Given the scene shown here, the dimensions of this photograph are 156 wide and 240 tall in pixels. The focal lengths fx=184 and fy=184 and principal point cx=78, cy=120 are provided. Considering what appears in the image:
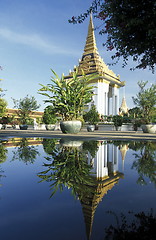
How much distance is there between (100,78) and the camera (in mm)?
36531

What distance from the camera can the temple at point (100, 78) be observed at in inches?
1454

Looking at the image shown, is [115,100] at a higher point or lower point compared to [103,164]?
higher

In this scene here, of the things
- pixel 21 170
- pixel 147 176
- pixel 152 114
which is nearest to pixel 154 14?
pixel 147 176

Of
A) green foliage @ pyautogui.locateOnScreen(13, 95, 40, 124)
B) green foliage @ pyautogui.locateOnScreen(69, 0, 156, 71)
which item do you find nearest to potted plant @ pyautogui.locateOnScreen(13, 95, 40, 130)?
green foliage @ pyautogui.locateOnScreen(13, 95, 40, 124)

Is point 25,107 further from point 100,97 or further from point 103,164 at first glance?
point 103,164

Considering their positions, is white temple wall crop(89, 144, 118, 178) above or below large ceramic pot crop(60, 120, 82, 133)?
below

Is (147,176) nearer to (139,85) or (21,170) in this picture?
(21,170)

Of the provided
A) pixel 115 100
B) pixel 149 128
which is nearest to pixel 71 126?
pixel 149 128

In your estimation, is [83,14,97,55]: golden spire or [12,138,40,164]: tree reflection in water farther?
[83,14,97,55]: golden spire

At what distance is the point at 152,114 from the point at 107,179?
2062 cm

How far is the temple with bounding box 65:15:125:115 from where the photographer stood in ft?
121

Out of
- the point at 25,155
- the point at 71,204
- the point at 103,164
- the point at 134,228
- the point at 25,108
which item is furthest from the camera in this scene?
the point at 25,108

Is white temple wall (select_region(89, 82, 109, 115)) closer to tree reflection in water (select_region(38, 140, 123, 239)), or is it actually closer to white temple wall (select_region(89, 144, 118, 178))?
white temple wall (select_region(89, 144, 118, 178))

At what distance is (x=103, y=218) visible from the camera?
51.5 inches
